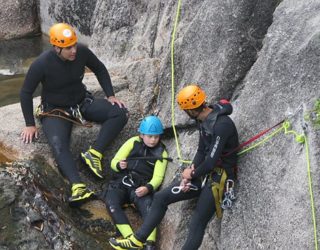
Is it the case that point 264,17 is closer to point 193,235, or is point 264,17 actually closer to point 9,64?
point 193,235

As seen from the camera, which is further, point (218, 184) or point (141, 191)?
point (141, 191)

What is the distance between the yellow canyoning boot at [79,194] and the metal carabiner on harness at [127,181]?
0.53m

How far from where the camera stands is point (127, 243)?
7648mm

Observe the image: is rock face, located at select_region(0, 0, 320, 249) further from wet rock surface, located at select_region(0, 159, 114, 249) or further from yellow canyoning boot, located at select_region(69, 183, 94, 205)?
yellow canyoning boot, located at select_region(69, 183, 94, 205)

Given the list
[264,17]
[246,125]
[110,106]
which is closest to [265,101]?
[246,125]

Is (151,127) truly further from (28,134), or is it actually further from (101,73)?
(28,134)

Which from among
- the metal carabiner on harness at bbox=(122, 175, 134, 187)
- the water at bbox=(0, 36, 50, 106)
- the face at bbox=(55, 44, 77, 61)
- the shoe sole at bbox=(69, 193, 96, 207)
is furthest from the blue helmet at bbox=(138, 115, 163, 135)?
the water at bbox=(0, 36, 50, 106)

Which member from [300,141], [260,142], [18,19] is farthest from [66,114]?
[18,19]

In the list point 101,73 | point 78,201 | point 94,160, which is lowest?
point 78,201

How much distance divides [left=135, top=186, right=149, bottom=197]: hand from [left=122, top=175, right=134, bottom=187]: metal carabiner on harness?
0.25 m

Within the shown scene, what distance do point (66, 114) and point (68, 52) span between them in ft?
3.78

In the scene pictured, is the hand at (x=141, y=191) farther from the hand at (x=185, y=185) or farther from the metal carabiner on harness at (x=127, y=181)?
the hand at (x=185, y=185)

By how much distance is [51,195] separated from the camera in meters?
8.20

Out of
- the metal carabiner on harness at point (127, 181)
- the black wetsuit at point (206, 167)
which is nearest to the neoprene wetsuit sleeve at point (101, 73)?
the metal carabiner on harness at point (127, 181)
